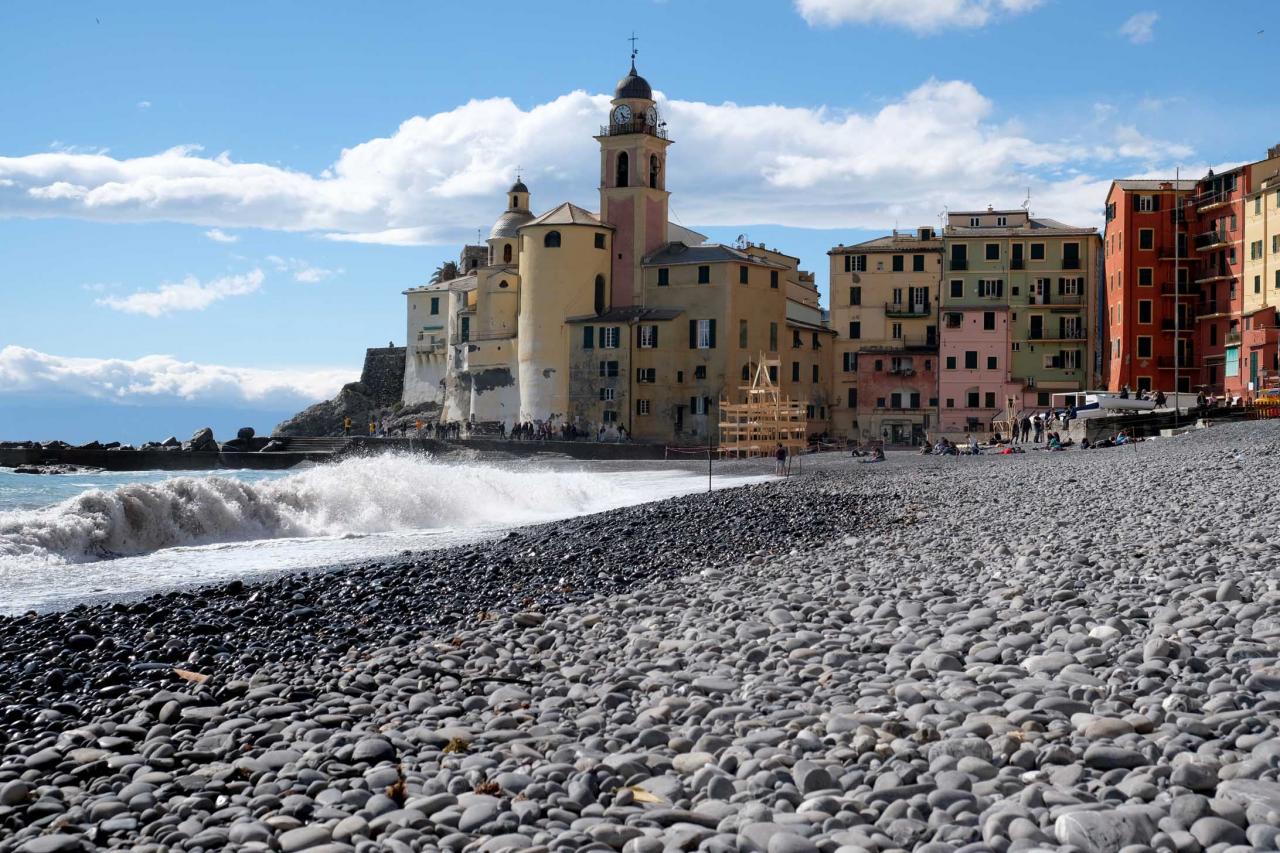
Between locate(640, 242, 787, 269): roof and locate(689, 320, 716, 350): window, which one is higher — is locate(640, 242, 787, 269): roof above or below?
above

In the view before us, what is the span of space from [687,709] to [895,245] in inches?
2557

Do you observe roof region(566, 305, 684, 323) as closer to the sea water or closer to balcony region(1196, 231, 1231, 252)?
balcony region(1196, 231, 1231, 252)

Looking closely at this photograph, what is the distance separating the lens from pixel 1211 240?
57281 mm

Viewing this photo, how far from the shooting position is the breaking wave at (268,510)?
778 inches

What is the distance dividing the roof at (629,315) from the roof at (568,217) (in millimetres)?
4827

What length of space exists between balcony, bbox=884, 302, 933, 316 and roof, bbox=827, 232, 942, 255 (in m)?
2.97

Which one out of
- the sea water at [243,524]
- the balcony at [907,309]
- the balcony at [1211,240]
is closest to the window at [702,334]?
the balcony at [907,309]

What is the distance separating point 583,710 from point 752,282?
200 ft

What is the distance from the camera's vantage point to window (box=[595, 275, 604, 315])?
68.7 metres

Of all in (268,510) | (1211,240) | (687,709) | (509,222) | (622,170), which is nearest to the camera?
(687,709)

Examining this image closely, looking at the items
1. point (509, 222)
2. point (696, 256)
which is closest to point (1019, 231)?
point (696, 256)

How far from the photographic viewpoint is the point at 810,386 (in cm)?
7025

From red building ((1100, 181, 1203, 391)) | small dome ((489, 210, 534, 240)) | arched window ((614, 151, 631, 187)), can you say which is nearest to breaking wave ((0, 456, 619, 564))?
red building ((1100, 181, 1203, 391))

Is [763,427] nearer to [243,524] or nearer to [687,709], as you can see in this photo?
[243,524]
